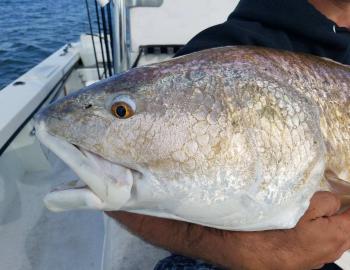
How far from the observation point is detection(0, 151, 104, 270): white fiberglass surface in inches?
109

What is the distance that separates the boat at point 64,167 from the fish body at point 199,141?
0.68m

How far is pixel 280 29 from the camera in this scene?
1.71 meters

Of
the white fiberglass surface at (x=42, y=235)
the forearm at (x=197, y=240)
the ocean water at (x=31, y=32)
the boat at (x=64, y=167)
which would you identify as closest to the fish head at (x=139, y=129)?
the forearm at (x=197, y=240)

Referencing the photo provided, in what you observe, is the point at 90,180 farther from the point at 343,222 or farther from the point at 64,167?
the point at 64,167

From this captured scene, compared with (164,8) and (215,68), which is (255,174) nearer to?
(215,68)

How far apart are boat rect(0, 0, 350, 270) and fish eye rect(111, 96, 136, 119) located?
1.00 meters

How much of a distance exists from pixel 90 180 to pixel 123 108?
0.22 metres

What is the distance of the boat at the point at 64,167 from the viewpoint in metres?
2.38

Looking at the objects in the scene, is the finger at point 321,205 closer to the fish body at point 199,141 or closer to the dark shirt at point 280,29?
the fish body at point 199,141

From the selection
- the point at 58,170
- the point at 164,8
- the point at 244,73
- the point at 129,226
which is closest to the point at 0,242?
the point at 58,170

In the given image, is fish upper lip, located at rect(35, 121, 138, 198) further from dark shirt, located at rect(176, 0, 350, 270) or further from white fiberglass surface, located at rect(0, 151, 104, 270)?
white fiberglass surface, located at rect(0, 151, 104, 270)

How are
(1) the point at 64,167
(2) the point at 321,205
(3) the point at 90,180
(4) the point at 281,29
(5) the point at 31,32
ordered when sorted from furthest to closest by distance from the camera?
(5) the point at 31,32 < (1) the point at 64,167 < (4) the point at 281,29 < (2) the point at 321,205 < (3) the point at 90,180

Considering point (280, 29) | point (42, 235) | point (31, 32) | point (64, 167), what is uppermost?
point (280, 29)

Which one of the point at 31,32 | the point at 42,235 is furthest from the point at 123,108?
the point at 31,32
